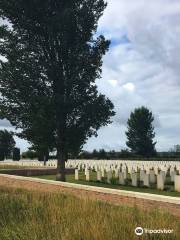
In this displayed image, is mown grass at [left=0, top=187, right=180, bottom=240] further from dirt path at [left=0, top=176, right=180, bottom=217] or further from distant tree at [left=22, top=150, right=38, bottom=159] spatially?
distant tree at [left=22, top=150, right=38, bottom=159]

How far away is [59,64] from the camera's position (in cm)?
2327

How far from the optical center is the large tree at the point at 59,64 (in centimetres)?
2262

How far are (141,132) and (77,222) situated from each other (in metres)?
52.7

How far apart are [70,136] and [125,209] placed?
11.3m

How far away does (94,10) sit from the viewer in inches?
923

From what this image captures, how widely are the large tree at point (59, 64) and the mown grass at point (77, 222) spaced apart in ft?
32.8

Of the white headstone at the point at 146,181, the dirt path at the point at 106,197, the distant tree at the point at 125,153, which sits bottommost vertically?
the dirt path at the point at 106,197

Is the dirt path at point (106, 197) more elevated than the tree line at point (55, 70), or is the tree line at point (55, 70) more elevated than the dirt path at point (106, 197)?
the tree line at point (55, 70)

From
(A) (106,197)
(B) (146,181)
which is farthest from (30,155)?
(A) (106,197)

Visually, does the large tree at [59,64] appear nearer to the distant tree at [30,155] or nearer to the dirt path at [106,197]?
the dirt path at [106,197]

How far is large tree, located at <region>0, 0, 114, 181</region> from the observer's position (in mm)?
22625

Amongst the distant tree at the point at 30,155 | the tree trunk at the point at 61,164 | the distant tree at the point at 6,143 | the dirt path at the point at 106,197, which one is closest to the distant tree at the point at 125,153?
the distant tree at the point at 30,155

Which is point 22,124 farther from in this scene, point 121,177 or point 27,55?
point 121,177

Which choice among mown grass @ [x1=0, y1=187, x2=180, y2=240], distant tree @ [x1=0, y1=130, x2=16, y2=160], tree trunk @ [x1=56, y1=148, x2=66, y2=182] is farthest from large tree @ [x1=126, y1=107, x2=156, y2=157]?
mown grass @ [x1=0, y1=187, x2=180, y2=240]
